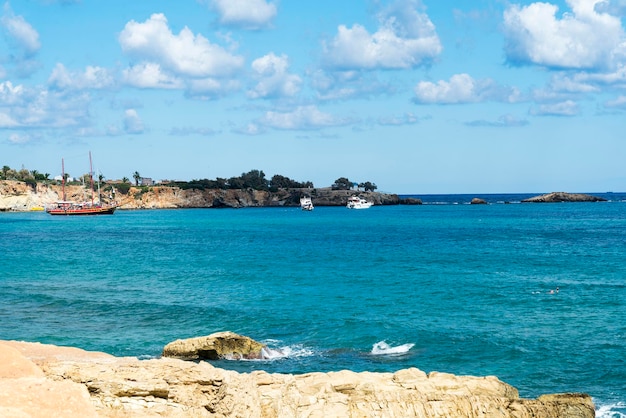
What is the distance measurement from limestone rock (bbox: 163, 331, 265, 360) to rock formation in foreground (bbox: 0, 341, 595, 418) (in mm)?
11008

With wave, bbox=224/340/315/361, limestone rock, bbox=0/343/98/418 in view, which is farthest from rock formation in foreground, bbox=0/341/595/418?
wave, bbox=224/340/315/361

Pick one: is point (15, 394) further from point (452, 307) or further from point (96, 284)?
point (96, 284)

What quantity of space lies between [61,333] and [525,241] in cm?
6459

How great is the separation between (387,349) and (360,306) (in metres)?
9.99

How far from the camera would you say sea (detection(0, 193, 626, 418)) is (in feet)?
92.1

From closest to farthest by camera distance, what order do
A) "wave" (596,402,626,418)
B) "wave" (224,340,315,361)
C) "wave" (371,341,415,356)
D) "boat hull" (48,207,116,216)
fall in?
1. "wave" (596,402,626,418)
2. "wave" (224,340,315,361)
3. "wave" (371,341,415,356)
4. "boat hull" (48,207,116,216)

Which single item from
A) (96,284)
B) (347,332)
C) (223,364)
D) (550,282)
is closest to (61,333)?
(223,364)

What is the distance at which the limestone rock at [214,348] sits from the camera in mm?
27984

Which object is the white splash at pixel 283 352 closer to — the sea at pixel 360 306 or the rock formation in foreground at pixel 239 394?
the sea at pixel 360 306

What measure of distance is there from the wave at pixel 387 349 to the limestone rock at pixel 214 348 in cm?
532

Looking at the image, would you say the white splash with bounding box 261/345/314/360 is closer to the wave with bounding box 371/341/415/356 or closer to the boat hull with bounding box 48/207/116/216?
the wave with bounding box 371/341/415/356

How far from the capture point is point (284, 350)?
30.2 metres

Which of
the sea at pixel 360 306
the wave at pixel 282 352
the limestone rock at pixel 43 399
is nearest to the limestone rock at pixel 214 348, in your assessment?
the wave at pixel 282 352

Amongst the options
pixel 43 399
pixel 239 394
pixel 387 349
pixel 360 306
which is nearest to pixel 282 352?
pixel 387 349
